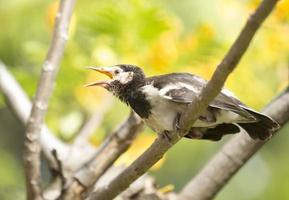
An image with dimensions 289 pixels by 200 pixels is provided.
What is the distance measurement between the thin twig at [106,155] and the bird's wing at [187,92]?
1.26 feet

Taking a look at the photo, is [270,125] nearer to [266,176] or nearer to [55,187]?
[55,187]

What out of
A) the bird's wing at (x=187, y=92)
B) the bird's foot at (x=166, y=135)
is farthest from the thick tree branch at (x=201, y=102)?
the bird's wing at (x=187, y=92)

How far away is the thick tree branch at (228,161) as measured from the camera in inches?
111

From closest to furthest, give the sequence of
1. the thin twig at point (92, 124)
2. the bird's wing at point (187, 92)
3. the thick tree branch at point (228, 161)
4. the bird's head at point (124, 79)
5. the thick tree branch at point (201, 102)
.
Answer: the thick tree branch at point (201, 102), the bird's wing at point (187, 92), the bird's head at point (124, 79), the thick tree branch at point (228, 161), the thin twig at point (92, 124)

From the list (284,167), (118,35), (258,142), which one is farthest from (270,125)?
(284,167)

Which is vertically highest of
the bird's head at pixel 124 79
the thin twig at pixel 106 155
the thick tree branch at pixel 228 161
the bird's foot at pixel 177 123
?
the bird's foot at pixel 177 123

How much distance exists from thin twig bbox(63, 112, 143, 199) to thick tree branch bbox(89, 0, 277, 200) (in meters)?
0.25

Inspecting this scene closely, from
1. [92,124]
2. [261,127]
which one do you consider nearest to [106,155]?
[92,124]

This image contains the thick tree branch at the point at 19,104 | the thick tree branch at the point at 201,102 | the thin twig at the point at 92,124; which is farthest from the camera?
the thin twig at the point at 92,124

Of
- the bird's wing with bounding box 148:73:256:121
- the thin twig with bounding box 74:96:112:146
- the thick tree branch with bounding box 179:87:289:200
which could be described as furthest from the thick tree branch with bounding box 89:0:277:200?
the thin twig with bounding box 74:96:112:146

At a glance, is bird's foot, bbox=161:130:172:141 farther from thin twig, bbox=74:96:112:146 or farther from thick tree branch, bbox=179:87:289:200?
thin twig, bbox=74:96:112:146

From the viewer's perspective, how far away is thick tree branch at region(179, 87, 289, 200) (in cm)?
282

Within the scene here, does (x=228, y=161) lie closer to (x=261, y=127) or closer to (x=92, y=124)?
(x=261, y=127)

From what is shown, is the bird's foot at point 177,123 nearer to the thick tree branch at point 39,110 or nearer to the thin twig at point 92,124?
the thick tree branch at point 39,110
